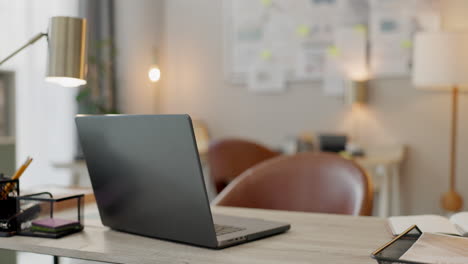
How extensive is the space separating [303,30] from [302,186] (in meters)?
2.40

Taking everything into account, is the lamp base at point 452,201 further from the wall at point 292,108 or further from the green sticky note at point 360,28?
the green sticky note at point 360,28

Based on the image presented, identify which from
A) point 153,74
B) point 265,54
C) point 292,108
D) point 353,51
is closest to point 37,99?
point 265,54

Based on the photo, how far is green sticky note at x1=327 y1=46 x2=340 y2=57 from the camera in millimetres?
3953

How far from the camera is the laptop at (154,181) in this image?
970 mm

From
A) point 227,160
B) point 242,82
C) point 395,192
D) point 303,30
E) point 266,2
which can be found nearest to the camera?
point 227,160

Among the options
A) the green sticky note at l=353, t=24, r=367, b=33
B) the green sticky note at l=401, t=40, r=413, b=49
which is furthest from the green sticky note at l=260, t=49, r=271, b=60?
the green sticky note at l=401, t=40, r=413, b=49

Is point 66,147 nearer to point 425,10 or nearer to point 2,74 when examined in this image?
point 2,74

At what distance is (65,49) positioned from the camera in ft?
3.82

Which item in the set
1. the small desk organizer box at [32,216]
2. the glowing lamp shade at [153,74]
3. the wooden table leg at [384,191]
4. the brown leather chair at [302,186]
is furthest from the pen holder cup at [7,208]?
the wooden table leg at [384,191]

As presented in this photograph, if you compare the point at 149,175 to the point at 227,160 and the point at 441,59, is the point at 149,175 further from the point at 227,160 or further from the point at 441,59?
the point at 441,59

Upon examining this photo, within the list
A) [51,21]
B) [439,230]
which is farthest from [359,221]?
[51,21]

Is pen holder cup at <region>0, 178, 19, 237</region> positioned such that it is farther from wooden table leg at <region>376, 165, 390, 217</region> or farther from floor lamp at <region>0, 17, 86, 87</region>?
wooden table leg at <region>376, 165, 390, 217</region>

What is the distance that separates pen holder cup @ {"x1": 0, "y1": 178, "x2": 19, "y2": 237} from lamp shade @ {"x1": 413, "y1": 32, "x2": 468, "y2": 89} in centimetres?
271

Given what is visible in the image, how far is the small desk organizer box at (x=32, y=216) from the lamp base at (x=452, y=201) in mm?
2856
